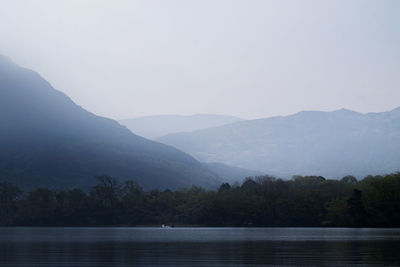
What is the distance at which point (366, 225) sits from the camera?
162500 mm

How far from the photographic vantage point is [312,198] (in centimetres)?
18538

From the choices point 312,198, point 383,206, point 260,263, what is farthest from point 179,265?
point 312,198

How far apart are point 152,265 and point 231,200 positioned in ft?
499

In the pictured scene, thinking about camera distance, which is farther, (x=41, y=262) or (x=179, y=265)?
(x=41, y=262)

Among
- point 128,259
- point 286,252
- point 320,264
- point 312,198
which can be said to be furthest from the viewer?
point 312,198

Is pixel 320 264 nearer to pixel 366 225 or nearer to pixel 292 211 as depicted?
pixel 366 225

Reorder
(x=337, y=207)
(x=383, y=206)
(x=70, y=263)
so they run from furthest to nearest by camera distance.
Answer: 1. (x=337, y=207)
2. (x=383, y=206)
3. (x=70, y=263)

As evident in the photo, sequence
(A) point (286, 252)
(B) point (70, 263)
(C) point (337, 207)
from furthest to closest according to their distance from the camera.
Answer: (C) point (337, 207)
(A) point (286, 252)
(B) point (70, 263)

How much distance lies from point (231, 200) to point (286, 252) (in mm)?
138980

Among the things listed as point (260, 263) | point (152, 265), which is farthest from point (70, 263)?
point (260, 263)

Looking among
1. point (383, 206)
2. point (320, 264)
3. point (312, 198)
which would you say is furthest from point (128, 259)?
point (312, 198)

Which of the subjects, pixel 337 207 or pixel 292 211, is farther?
pixel 292 211

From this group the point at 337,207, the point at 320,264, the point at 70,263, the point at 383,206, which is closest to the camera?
the point at 320,264

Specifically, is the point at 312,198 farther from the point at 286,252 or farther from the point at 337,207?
the point at 286,252
